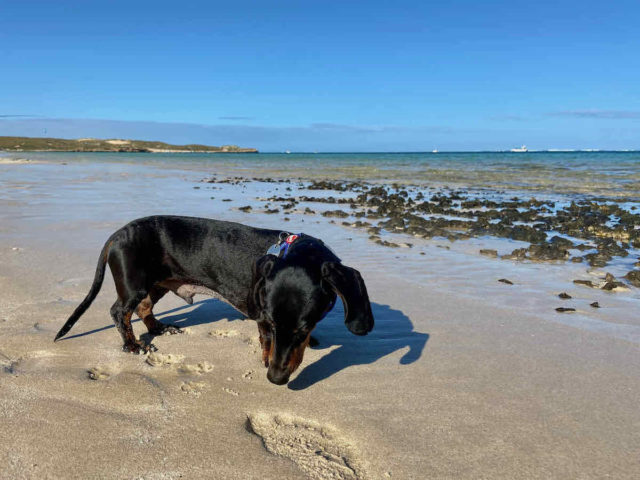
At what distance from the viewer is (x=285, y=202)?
44.2ft

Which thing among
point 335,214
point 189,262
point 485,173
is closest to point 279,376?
point 189,262

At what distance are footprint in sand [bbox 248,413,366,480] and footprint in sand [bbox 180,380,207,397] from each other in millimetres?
418

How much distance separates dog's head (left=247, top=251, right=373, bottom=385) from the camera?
268cm

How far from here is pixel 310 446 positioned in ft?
7.97

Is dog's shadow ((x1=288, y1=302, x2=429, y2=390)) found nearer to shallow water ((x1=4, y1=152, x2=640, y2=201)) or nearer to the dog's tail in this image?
the dog's tail

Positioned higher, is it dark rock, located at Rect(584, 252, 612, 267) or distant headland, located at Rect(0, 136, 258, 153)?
distant headland, located at Rect(0, 136, 258, 153)

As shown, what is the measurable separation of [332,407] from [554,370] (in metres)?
1.53

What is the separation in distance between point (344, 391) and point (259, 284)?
82cm

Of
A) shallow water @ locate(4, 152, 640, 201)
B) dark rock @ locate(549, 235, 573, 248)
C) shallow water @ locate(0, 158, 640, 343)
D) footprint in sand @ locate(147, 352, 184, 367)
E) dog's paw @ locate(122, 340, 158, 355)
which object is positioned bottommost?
footprint in sand @ locate(147, 352, 184, 367)

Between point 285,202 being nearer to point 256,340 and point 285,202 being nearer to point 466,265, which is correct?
point 466,265

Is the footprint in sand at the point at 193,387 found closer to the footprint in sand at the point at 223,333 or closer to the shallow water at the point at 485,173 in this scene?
the footprint in sand at the point at 223,333

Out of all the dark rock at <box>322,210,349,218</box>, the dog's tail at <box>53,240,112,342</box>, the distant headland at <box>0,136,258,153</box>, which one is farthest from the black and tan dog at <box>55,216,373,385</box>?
the distant headland at <box>0,136,258,153</box>

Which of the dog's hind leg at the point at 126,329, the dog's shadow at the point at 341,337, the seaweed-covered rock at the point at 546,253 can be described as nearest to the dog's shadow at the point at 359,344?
the dog's shadow at the point at 341,337

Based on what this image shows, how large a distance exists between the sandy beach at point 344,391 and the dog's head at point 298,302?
318mm
